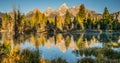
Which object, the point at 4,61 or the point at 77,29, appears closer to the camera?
the point at 4,61

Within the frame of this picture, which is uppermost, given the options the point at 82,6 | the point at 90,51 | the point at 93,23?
the point at 82,6

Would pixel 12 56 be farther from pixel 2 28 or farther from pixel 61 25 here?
pixel 2 28

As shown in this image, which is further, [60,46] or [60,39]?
[60,39]

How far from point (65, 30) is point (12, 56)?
90911mm

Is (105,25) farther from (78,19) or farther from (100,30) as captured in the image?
(78,19)

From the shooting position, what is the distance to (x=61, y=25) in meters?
115

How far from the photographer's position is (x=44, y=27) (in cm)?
11206

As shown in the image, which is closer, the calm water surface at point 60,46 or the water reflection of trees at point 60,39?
the calm water surface at point 60,46

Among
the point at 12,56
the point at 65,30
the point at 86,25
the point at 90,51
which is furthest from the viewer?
the point at 86,25

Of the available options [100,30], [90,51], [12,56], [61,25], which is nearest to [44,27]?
[61,25]

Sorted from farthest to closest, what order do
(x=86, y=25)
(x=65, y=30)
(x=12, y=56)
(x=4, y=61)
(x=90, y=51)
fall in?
(x=86, y=25)
(x=65, y=30)
(x=90, y=51)
(x=12, y=56)
(x=4, y=61)

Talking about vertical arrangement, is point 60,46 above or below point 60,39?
below

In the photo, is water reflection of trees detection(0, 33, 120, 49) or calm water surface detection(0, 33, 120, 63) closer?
calm water surface detection(0, 33, 120, 63)

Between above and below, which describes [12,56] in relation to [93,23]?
below
